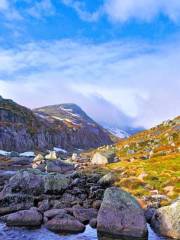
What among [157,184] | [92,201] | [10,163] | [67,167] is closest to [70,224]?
[92,201]

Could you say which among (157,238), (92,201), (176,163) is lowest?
(157,238)

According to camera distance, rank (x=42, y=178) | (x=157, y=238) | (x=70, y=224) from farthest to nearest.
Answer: (x=42, y=178), (x=70, y=224), (x=157, y=238)

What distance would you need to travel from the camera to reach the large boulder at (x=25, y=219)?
42719 mm

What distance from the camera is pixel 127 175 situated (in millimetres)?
75375

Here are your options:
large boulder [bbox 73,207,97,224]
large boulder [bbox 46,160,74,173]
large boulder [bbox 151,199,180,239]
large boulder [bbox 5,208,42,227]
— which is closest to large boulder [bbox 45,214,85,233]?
large boulder [bbox 5,208,42,227]

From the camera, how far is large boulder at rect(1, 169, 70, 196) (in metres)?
55.6

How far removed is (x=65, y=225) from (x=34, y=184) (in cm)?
1613

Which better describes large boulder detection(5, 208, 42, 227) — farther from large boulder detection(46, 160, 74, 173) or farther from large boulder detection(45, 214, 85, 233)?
large boulder detection(46, 160, 74, 173)

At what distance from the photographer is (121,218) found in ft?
129

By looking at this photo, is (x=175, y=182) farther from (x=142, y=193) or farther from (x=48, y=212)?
(x=48, y=212)

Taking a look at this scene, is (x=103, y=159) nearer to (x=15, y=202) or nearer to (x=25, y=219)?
(x=15, y=202)

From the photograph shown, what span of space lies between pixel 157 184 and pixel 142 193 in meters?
5.32

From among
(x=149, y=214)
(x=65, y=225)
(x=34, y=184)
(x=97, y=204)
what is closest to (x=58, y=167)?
(x=34, y=184)

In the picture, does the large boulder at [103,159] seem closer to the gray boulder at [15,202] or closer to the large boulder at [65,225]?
the gray boulder at [15,202]
